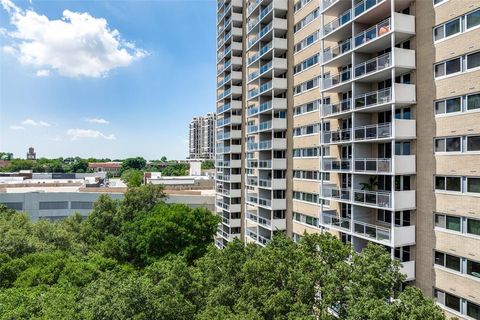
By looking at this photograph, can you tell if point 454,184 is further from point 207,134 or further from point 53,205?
point 207,134

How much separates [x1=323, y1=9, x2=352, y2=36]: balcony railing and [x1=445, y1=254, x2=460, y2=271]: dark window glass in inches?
673

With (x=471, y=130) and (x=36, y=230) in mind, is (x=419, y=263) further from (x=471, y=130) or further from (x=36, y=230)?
(x=36, y=230)

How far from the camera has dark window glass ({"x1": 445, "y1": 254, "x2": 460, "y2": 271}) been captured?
16.4 m

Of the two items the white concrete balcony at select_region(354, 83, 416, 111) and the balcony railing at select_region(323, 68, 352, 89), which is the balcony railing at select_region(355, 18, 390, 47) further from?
the white concrete balcony at select_region(354, 83, 416, 111)

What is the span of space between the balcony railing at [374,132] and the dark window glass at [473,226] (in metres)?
6.15

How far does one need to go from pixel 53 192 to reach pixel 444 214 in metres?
67.0

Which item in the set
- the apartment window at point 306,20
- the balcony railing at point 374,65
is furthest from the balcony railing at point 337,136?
the apartment window at point 306,20

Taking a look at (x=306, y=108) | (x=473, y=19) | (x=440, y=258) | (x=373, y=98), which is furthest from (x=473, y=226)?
(x=306, y=108)

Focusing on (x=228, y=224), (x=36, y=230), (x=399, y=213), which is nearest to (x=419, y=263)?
(x=399, y=213)

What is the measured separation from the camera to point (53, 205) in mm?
62062

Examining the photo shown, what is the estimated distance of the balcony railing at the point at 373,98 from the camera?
63.3 ft

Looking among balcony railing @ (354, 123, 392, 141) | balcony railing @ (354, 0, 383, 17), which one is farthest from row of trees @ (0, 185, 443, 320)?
balcony railing @ (354, 0, 383, 17)

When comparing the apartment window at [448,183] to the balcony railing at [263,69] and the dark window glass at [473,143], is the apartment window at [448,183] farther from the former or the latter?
the balcony railing at [263,69]

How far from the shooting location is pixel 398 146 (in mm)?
19812
